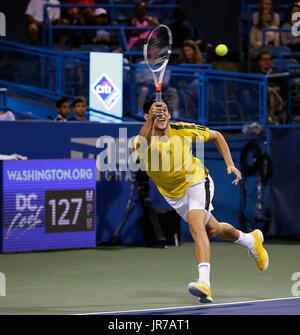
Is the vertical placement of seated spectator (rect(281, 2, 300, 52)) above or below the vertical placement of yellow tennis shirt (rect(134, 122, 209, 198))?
above

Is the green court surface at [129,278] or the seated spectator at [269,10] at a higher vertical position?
the seated spectator at [269,10]

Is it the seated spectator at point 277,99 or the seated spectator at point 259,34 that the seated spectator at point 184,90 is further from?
the seated spectator at point 259,34

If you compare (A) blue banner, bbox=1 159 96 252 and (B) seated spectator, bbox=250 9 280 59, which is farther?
(B) seated spectator, bbox=250 9 280 59

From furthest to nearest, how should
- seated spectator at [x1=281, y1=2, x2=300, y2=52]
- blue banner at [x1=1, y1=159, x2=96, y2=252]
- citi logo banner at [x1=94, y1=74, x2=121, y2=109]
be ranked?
1. seated spectator at [x1=281, y1=2, x2=300, y2=52]
2. citi logo banner at [x1=94, y1=74, x2=121, y2=109]
3. blue banner at [x1=1, y1=159, x2=96, y2=252]

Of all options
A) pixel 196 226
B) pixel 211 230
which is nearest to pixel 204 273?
pixel 196 226

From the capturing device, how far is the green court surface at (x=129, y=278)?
27.1 ft

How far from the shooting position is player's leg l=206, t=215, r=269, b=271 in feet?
28.8

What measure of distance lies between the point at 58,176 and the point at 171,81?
2.95 m

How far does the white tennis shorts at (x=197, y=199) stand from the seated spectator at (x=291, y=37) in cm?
823

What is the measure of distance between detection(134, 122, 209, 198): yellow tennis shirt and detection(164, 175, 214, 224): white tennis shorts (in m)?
0.05

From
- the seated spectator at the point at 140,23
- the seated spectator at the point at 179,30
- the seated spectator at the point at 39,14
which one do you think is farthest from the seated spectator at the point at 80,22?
the seated spectator at the point at 179,30

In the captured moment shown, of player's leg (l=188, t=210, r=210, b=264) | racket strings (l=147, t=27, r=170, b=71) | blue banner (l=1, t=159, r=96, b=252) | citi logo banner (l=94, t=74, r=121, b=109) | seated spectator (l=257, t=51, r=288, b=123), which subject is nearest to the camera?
player's leg (l=188, t=210, r=210, b=264)

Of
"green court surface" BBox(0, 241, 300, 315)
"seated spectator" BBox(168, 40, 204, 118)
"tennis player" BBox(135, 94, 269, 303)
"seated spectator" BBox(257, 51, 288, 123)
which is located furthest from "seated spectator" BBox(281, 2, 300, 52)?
"tennis player" BBox(135, 94, 269, 303)

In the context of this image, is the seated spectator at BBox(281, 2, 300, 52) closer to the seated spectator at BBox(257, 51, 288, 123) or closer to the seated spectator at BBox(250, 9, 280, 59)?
the seated spectator at BBox(250, 9, 280, 59)
